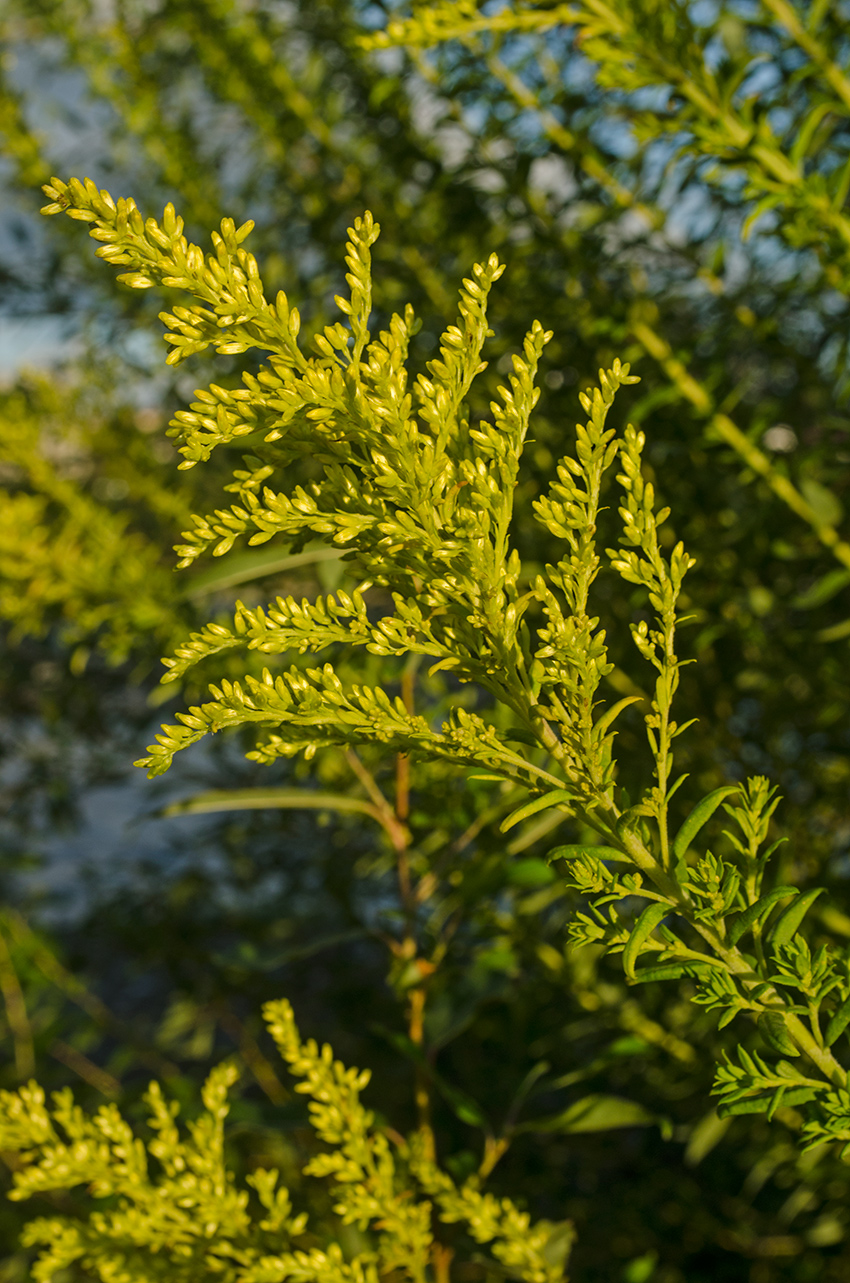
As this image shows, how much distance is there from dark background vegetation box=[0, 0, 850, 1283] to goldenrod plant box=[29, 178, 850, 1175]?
0.35 meters

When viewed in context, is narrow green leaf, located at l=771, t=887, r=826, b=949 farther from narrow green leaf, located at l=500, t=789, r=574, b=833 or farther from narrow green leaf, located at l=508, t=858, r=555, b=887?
narrow green leaf, located at l=508, t=858, r=555, b=887

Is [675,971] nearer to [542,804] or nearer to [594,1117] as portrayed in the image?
[542,804]

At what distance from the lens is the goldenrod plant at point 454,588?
1.56 feet

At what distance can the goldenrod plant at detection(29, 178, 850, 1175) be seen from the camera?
475 millimetres

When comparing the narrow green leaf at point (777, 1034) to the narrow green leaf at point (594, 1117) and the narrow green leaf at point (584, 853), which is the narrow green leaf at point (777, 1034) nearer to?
the narrow green leaf at point (584, 853)

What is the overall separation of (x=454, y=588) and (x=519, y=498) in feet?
2.18

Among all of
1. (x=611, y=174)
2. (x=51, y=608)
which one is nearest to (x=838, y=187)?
(x=611, y=174)

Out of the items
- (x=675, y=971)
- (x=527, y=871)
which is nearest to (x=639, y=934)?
(x=675, y=971)

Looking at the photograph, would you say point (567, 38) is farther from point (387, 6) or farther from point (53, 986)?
point (53, 986)

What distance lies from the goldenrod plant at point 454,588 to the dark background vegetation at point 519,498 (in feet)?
1.16

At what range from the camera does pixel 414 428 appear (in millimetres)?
475

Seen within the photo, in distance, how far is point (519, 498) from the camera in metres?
1.13

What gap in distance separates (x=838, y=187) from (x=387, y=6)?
67 cm

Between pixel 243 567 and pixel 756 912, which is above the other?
pixel 243 567
